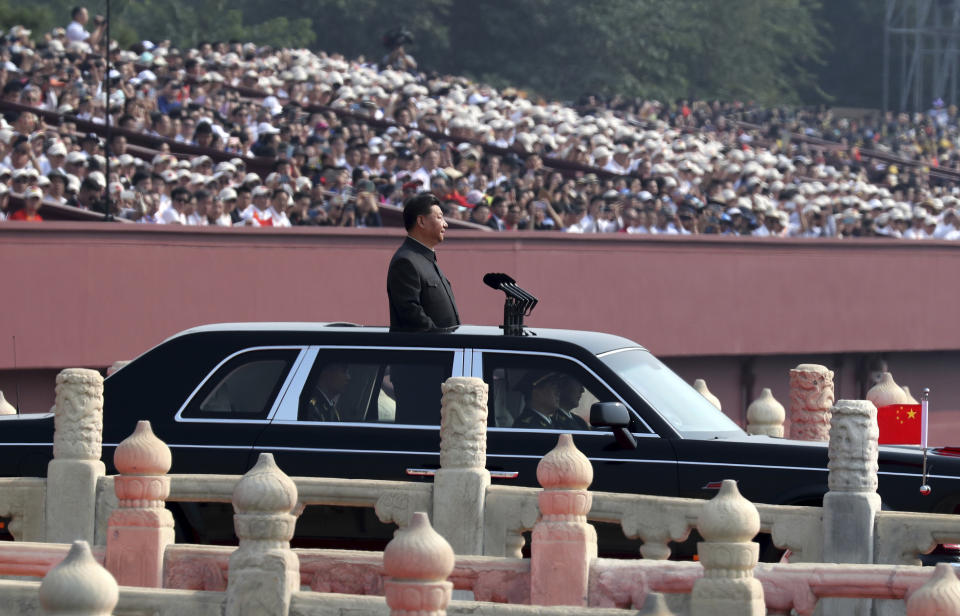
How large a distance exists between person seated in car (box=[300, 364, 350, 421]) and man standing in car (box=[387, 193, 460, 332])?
0.44 metres

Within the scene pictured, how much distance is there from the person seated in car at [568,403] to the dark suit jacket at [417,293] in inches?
34.0

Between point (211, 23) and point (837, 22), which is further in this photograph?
point (837, 22)

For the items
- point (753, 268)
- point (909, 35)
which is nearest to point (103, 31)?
point (753, 268)

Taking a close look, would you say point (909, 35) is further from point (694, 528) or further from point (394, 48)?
point (694, 528)

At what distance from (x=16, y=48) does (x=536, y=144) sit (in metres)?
9.03

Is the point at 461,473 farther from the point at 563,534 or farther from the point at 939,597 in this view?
the point at 939,597

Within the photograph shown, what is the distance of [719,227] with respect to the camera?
23875 millimetres

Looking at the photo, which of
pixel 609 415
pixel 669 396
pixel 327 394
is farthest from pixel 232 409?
pixel 669 396

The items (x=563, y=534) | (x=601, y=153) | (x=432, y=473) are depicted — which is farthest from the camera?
(x=601, y=153)

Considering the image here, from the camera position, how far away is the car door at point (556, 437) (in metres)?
9.27

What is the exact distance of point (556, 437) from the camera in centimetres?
933

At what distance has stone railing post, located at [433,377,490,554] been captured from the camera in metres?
8.93

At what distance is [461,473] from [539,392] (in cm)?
79

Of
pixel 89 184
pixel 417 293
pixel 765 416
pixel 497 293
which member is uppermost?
pixel 89 184
